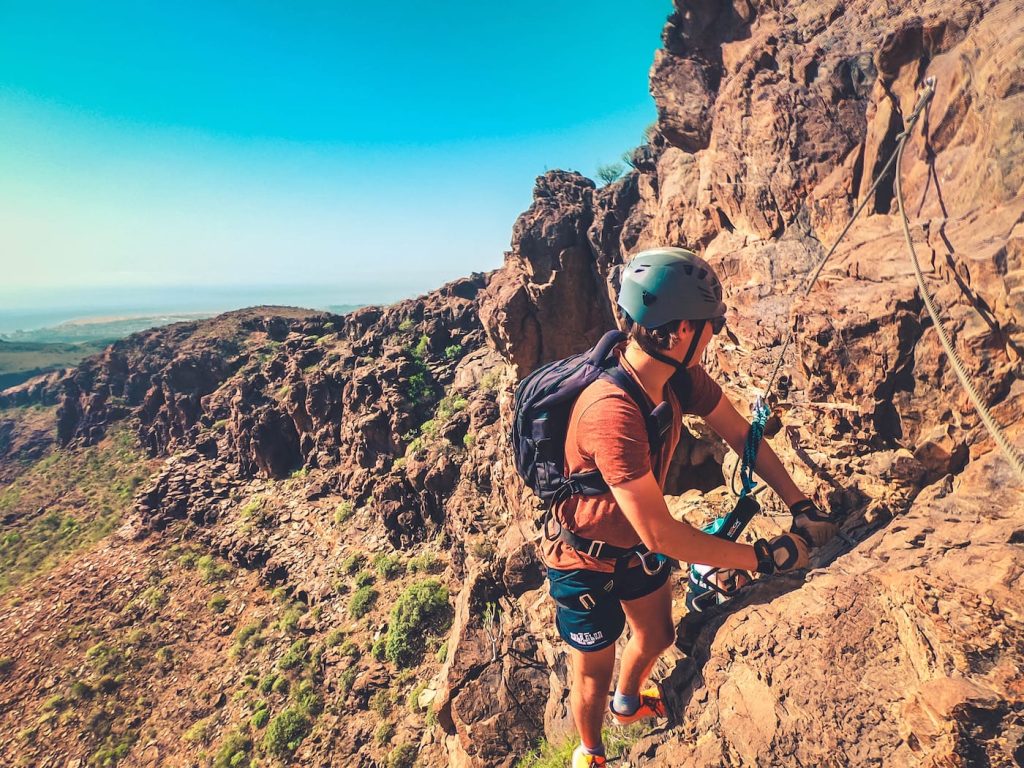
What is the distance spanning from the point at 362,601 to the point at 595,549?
929 inches

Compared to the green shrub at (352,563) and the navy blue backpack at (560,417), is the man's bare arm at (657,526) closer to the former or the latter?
the navy blue backpack at (560,417)

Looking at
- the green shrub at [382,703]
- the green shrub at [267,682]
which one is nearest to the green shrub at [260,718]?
the green shrub at [267,682]

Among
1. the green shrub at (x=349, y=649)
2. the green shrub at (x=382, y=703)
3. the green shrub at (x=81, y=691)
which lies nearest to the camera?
the green shrub at (x=382, y=703)

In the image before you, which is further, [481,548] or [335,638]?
[335,638]

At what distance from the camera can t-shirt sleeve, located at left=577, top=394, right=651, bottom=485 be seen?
2557 mm

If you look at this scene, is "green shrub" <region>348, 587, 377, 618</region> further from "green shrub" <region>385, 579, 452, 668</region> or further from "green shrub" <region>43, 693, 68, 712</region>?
"green shrub" <region>43, 693, 68, 712</region>

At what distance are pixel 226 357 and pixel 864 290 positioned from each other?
54.4 meters

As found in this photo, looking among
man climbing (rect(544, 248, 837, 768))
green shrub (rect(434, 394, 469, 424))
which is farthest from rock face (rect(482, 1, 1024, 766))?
green shrub (rect(434, 394, 469, 424))

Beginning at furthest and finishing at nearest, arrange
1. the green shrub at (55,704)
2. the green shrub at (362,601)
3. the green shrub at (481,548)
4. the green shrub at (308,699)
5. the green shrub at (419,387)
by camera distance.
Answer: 1. the green shrub at (419,387)
2. the green shrub at (362,601)
3. the green shrub at (55,704)
4. the green shrub at (481,548)
5. the green shrub at (308,699)

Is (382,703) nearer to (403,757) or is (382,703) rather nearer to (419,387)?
(403,757)

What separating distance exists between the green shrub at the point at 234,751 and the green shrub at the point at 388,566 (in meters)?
8.34

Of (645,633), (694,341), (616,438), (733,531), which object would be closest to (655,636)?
(645,633)

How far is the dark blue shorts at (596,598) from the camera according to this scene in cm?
352

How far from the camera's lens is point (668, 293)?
3.01 meters
